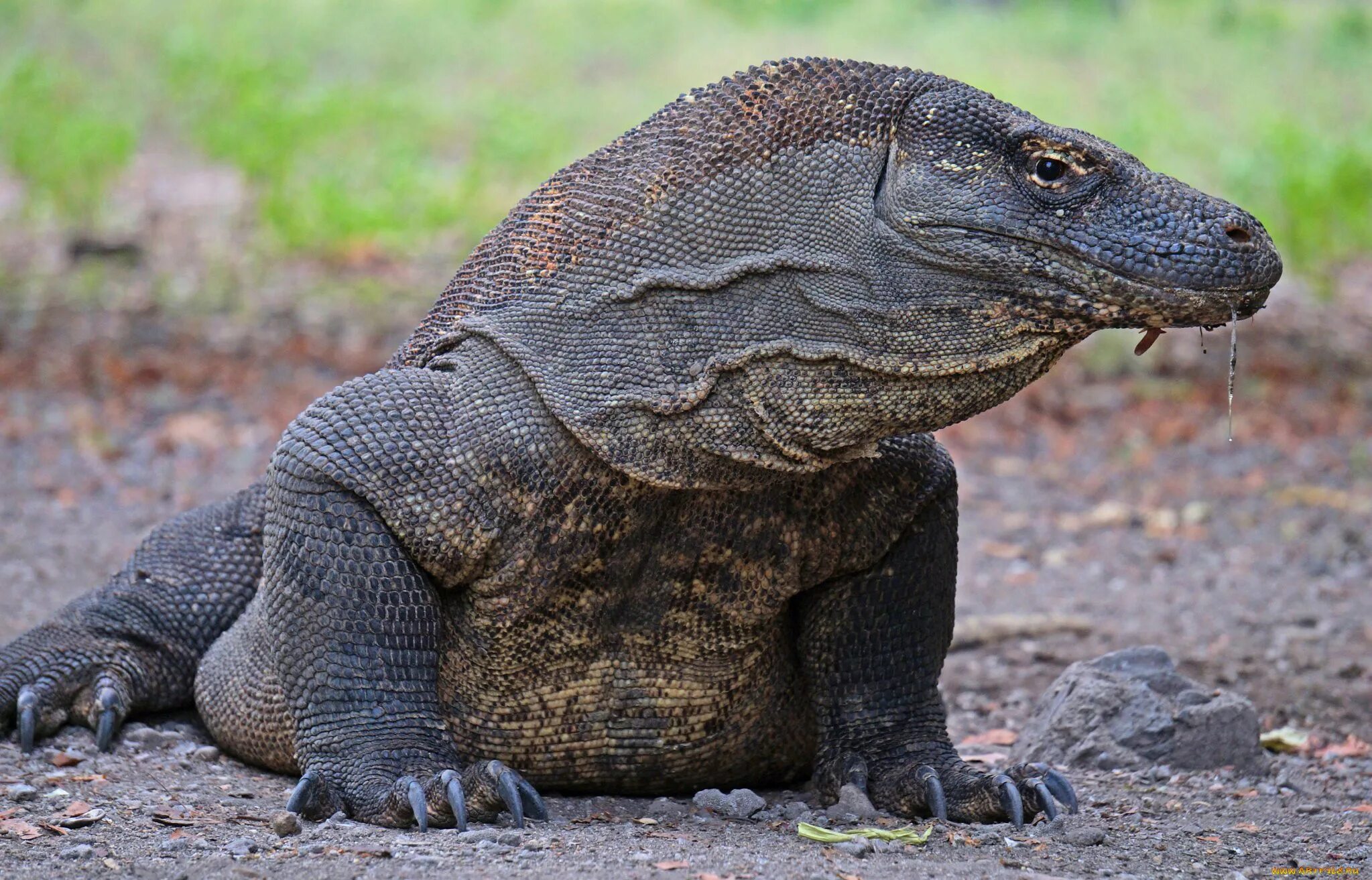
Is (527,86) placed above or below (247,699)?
above

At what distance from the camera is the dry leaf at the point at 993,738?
5027mm

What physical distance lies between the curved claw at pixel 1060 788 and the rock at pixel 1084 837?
0.45 feet

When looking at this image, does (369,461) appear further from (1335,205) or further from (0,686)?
(1335,205)

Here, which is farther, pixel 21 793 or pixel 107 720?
pixel 107 720

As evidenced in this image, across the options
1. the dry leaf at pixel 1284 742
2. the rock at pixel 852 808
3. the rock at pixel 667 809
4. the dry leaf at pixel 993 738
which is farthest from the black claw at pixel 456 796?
the dry leaf at pixel 1284 742

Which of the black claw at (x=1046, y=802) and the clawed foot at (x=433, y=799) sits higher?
the black claw at (x=1046, y=802)

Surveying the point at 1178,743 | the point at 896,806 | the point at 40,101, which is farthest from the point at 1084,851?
the point at 40,101

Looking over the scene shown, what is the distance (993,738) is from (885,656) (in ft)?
3.76

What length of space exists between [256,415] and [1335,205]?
756cm

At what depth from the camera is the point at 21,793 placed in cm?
377

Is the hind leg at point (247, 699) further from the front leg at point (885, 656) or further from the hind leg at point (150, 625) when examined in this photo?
the front leg at point (885, 656)

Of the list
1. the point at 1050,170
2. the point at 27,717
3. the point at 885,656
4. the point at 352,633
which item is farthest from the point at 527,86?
the point at 1050,170

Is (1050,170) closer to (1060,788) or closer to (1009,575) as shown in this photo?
(1060,788)

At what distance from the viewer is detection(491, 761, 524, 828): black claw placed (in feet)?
11.1
